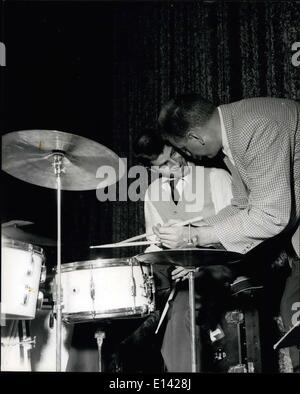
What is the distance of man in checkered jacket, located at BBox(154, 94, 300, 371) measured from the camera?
203 centimetres

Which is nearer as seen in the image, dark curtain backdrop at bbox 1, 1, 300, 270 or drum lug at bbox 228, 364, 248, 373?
drum lug at bbox 228, 364, 248, 373

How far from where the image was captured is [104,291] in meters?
2.50

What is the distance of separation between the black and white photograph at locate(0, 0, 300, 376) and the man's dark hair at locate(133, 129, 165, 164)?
1 centimetres

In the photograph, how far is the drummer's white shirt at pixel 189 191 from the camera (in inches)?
122

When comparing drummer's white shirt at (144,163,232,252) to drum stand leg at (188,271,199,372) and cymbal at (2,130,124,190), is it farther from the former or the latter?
drum stand leg at (188,271,199,372)

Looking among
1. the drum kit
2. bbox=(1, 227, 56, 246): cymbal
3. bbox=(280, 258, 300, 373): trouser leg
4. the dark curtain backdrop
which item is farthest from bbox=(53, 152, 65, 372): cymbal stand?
bbox=(280, 258, 300, 373): trouser leg

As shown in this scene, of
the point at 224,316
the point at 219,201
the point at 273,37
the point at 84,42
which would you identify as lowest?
the point at 224,316

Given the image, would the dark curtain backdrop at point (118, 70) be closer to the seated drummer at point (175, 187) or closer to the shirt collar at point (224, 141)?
the seated drummer at point (175, 187)

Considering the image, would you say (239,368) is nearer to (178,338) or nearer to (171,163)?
(178,338)

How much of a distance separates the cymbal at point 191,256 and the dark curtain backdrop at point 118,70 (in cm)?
105
